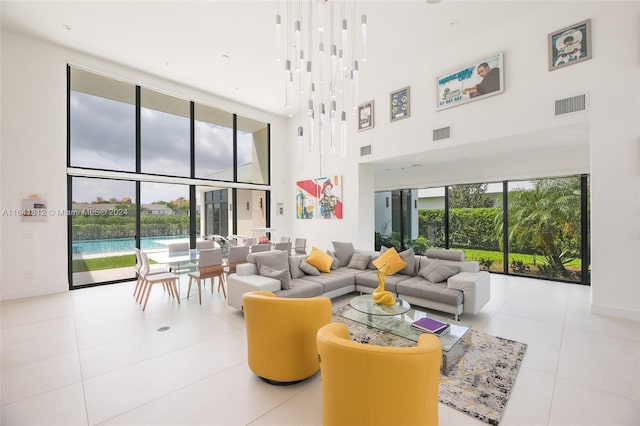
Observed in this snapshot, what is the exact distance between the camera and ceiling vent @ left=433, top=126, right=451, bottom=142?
18.5ft

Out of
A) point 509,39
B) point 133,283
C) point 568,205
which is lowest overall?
point 133,283

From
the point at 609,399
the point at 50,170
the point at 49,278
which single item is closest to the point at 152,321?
the point at 49,278

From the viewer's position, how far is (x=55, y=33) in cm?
521

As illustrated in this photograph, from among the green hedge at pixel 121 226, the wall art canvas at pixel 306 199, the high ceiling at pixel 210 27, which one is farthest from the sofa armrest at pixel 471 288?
the green hedge at pixel 121 226

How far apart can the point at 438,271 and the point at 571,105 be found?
3.34 m

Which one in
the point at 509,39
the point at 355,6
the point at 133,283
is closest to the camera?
the point at 355,6

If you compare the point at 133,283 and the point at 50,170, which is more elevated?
the point at 50,170

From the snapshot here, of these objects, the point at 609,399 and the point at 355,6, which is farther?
the point at 355,6

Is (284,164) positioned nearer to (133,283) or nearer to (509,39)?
(133,283)

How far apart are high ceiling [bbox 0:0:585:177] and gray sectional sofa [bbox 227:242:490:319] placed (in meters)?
2.71

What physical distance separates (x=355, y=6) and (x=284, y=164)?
228 inches

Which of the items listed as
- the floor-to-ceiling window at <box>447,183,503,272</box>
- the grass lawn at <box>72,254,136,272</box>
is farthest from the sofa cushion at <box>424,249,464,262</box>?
the grass lawn at <box>72,254,136,272</box>

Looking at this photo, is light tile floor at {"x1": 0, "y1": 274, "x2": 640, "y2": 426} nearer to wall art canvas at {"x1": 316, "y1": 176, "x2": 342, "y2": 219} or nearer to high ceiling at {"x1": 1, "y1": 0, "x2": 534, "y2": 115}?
wall art canvas at {"x1": 316, "y1": 176, "x2": 342, "y2": 219}

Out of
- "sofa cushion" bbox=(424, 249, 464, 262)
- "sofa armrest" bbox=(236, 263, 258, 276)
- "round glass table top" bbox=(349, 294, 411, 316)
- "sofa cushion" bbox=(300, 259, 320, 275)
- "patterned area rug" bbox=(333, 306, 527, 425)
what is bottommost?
"patterned area rug" bbox=(333, 306, 527, 425)
